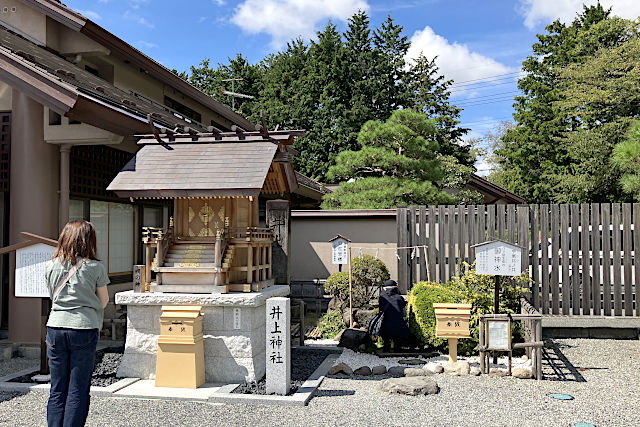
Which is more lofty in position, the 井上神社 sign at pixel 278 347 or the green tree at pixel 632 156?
the green tree at pixel 632 156

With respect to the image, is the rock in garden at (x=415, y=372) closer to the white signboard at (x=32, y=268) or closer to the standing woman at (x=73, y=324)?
the standing woman at (x=73, y=324)

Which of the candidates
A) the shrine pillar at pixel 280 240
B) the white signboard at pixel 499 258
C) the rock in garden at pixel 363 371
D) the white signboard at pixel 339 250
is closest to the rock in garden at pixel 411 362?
the rock in garden at pixel 363 371

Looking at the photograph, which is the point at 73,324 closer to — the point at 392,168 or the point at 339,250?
the point at 339,250

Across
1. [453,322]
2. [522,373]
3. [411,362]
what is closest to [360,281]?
[411,362]

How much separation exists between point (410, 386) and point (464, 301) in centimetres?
255

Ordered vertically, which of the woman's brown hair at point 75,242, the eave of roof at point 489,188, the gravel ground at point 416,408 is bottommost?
the gravel ground at point 416,408

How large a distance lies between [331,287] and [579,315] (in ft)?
16.7

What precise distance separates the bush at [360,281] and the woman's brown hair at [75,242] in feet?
25.3

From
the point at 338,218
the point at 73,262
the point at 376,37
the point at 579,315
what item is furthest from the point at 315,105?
the point at 73,262

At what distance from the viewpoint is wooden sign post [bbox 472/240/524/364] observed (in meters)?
7.83

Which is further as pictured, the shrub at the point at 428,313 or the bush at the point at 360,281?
the bush at the point at 360,281

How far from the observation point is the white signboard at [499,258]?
7.83 meters

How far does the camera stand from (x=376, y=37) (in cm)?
2975

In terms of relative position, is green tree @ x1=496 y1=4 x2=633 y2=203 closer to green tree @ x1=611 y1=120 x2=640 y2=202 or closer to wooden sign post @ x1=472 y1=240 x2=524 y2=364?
green tree @ x1=611 y1=120 x2=640 y2=202
